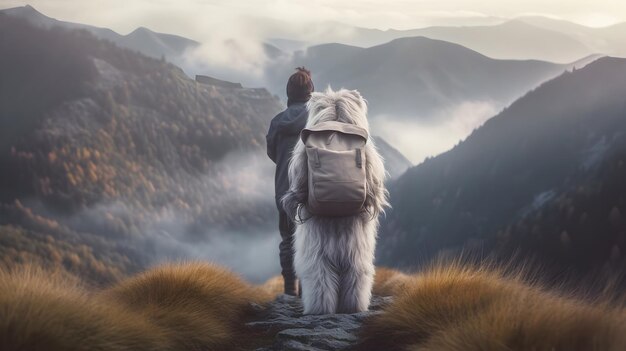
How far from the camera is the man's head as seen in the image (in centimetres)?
687

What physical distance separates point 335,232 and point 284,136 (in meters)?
1.50

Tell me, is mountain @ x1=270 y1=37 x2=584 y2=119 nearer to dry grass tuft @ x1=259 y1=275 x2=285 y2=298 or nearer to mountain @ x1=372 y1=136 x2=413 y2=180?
mountain @ x1=372 y1=136 x2=413 y2=180

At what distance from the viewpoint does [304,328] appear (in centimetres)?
547

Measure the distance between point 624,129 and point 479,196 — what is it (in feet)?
47.7

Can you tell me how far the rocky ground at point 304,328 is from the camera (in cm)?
504

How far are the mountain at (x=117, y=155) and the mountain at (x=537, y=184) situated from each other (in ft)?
58.1

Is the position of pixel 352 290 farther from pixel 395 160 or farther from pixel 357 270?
pixel 395 160

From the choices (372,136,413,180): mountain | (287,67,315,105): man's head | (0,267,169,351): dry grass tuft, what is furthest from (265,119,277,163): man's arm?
(372,136,413,180): mountain

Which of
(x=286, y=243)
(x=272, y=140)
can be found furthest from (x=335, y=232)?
(x=272, y=140)

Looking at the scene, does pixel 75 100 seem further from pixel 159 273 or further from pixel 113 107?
pixel 159 273

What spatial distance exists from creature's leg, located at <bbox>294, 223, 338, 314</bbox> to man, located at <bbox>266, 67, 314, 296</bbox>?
3.00 feet

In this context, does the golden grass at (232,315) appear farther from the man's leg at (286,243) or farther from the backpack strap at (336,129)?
the backpack strap at (336,129)

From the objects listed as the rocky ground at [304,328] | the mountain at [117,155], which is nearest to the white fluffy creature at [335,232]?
the rocky ground at [304,328]

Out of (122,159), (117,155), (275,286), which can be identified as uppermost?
(275,286)
